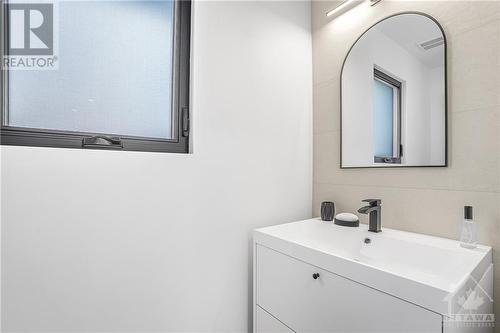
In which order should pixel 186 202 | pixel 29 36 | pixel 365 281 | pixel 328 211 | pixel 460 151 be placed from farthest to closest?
pixel 328 211, pixel 186 202, pixel 460 151, pixel 29 36, pixel 365 281

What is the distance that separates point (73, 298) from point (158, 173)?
0.53m

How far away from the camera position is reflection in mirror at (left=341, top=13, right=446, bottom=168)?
3.57ft

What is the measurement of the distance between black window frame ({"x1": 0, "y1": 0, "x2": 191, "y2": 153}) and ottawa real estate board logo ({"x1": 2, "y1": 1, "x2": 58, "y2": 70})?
0.01m

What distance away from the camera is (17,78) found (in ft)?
2.90

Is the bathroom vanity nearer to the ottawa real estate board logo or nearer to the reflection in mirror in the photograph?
the reflection in mirror

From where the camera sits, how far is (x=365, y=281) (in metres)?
0.79

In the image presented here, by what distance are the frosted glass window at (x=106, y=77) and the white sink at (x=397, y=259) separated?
800 mm

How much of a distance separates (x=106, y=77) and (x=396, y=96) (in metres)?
1.33

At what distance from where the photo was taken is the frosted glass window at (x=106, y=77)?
3.01ft

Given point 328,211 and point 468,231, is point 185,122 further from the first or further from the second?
point 468,231

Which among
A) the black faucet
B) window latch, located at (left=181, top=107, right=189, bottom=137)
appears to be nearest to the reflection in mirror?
the black faucet

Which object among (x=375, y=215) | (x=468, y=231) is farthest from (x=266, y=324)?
(x=468, y=231)

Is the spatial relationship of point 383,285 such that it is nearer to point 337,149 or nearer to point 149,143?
point 337,149

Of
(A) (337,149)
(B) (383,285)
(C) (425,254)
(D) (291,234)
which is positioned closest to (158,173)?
(D) (291,234)
